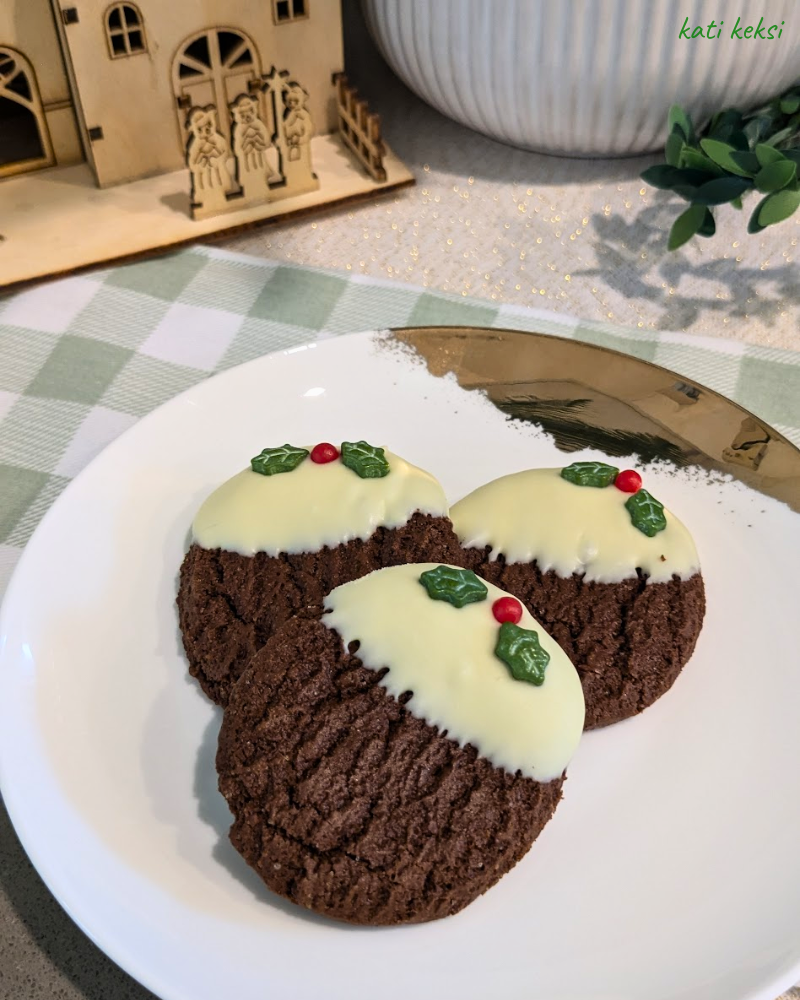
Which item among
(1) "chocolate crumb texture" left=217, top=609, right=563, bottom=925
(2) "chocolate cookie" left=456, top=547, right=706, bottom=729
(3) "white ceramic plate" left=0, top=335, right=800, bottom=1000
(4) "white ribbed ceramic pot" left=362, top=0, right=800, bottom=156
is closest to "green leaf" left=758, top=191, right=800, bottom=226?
(4) "white ribbed ceramic pot" left=362, top=0, right=800, bottom=156

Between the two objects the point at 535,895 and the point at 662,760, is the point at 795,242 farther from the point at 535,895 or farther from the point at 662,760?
the point at 535,895

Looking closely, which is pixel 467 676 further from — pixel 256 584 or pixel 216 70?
pixel 216 70

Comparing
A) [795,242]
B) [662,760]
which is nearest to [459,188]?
[795,242]

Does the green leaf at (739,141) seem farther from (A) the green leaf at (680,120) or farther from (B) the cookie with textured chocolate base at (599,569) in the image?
(B) the cookie with textured chocolate base at (599,569)

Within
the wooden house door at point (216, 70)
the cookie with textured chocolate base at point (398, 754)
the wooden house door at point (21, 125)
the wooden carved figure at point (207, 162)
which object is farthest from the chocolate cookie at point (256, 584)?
the wooden house door at point (21, 125)

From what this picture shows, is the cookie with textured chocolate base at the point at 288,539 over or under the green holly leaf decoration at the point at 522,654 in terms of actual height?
under

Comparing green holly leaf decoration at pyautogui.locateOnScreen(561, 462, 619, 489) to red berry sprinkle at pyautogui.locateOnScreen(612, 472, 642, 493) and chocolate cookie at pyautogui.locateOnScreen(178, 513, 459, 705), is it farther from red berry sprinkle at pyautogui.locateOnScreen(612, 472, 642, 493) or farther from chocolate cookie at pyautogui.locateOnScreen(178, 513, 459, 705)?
chocolate cookie at pyautogui.locateOnScreen(178, 513, 459, 705)
